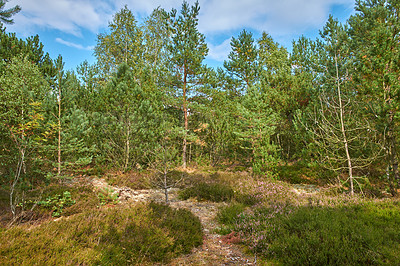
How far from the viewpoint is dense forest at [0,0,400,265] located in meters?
6.48

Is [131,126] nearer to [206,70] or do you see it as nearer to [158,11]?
[206,70]

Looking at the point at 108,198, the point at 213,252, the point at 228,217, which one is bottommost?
the point at 213,252

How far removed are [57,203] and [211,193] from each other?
16.6ft

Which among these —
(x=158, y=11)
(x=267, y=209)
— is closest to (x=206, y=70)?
(x=267, y=209)

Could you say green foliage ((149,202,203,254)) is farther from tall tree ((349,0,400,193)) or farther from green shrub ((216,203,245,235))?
tall tree ((349,0,400,193))

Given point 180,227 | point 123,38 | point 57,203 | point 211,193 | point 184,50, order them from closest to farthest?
1. point 180,227
2. point 57,203
3. point 211,193
4. point 184,50
5. point 123,38

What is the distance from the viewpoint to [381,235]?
135 inches

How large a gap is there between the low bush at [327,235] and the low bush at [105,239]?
1387mm

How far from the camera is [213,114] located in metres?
14.1

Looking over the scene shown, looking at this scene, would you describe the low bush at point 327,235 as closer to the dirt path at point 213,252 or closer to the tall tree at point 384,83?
the dirt path at point 213,252

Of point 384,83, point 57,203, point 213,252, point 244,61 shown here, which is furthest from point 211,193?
point 244,61

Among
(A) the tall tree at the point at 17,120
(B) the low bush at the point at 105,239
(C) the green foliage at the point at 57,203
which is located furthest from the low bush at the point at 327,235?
(A) the tall tree at the point at 17,120

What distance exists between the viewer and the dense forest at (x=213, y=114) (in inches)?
255

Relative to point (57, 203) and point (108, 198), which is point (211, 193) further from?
point (57, 203)
